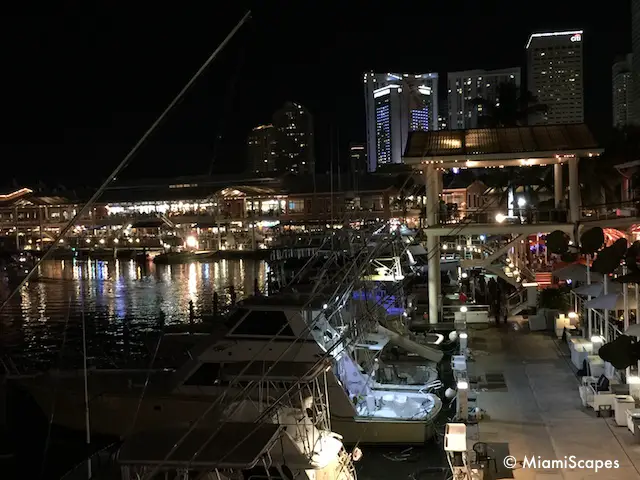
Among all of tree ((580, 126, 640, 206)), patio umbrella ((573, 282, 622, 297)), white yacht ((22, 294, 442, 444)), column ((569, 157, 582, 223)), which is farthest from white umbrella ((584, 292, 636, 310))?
tree ((580, 126, 640, 206))

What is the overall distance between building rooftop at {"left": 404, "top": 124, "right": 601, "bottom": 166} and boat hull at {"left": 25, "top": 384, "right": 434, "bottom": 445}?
1263 centimetres

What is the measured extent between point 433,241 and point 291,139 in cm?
12262

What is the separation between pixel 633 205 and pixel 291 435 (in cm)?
1995

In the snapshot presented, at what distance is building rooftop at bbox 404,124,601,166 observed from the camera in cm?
2364

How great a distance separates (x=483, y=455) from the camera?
1051 centimetres

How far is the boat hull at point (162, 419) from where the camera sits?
13688 millimetres

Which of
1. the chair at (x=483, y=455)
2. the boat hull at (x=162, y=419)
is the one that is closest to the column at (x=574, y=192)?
the boat hull at (x=162, y=419)

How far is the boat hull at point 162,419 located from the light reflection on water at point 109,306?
2350 millimetres

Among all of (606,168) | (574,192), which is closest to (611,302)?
(574,192)

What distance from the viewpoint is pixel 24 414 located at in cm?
1883

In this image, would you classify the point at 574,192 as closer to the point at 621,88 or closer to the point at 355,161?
the point at 355,161

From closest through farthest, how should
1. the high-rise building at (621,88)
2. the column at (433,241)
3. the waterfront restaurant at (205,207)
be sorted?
the column at (433,241) < the waterfront restaurant at (205,207) < the high-rise building at (621,88)

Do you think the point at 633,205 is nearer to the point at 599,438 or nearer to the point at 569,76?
the point at 599,438

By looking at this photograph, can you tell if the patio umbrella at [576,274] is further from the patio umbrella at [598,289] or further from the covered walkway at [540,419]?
the patio umbrella at [598,289]
